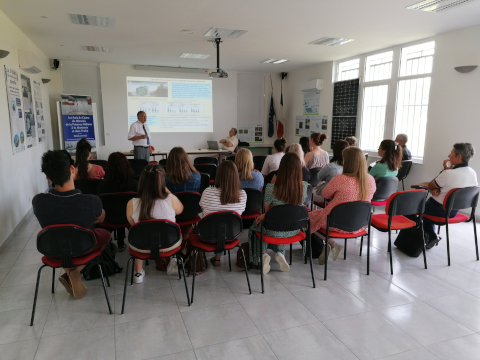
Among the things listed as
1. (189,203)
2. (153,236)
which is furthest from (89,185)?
(153,236)

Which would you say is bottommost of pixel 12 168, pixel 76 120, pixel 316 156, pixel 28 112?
pixel 12 168

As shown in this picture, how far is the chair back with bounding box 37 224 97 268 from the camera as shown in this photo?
2316mm

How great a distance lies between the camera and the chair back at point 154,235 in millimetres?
2482

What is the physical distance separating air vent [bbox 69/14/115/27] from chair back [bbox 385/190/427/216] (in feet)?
15.1

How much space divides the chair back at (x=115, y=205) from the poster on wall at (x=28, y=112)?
10.3 feet

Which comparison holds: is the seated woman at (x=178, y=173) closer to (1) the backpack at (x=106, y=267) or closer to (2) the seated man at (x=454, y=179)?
(1) the backpack at (x=106, y=267)

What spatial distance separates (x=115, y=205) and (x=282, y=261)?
1.74 m

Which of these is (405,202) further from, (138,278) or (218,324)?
(138,278)

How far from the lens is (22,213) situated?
482cm

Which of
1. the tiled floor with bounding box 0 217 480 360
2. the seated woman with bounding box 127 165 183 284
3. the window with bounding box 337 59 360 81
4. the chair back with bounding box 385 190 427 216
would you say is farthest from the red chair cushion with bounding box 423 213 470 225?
the window with bounding box 337 59 360 81

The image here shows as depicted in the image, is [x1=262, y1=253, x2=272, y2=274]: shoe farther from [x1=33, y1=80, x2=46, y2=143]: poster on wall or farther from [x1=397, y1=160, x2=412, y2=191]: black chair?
[x1=33, y1=80, x2=46, y2=143]: poster on wall

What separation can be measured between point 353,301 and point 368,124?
5.74 metres

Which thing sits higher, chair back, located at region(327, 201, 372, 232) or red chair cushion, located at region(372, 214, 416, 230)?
chair back, located at region(327, 201, 372, 232)

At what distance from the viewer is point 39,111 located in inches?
259
